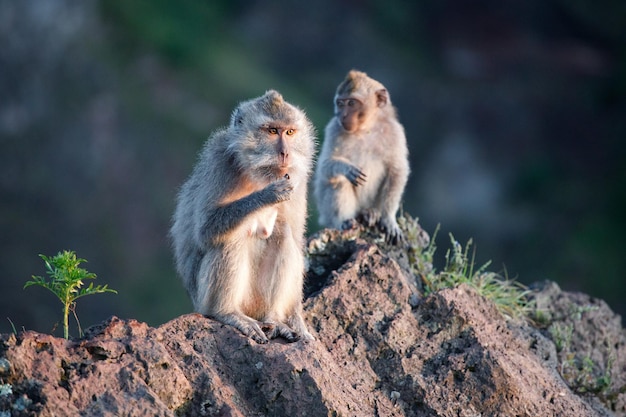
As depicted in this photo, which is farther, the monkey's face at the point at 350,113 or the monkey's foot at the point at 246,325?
the monkey's face at the point at 350,113

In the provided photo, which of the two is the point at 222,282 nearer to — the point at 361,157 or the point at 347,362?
the point at 347,362

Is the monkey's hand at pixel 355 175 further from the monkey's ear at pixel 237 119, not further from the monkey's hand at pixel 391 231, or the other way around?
the monkey's ear at pixel 237 119

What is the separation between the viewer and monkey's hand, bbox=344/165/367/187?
1071 centimetres

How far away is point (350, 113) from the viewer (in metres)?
11.0

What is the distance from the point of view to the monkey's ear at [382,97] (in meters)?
11.2

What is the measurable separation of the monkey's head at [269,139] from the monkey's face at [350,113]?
3648 millimetres

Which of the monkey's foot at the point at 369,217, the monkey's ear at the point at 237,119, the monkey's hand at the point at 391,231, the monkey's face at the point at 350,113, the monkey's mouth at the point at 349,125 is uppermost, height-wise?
the monkey's face at the point at 350,113

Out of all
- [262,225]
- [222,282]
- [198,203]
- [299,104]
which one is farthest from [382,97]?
[299,104]

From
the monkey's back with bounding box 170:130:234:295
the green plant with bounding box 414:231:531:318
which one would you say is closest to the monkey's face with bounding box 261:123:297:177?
the monkey's back with bounding box 170:130:234:295

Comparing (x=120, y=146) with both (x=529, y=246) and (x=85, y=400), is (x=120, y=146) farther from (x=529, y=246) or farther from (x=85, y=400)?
(x=85, y=400)

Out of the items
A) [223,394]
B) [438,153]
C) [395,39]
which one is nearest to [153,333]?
[223,394]

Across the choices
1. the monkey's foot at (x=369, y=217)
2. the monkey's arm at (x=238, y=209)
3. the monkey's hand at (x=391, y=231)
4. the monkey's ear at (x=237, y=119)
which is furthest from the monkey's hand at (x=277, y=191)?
the monkey's foot at (x=369, y=217)

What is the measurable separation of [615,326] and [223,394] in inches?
173

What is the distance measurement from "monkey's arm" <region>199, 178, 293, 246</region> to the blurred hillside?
13.1 meters
